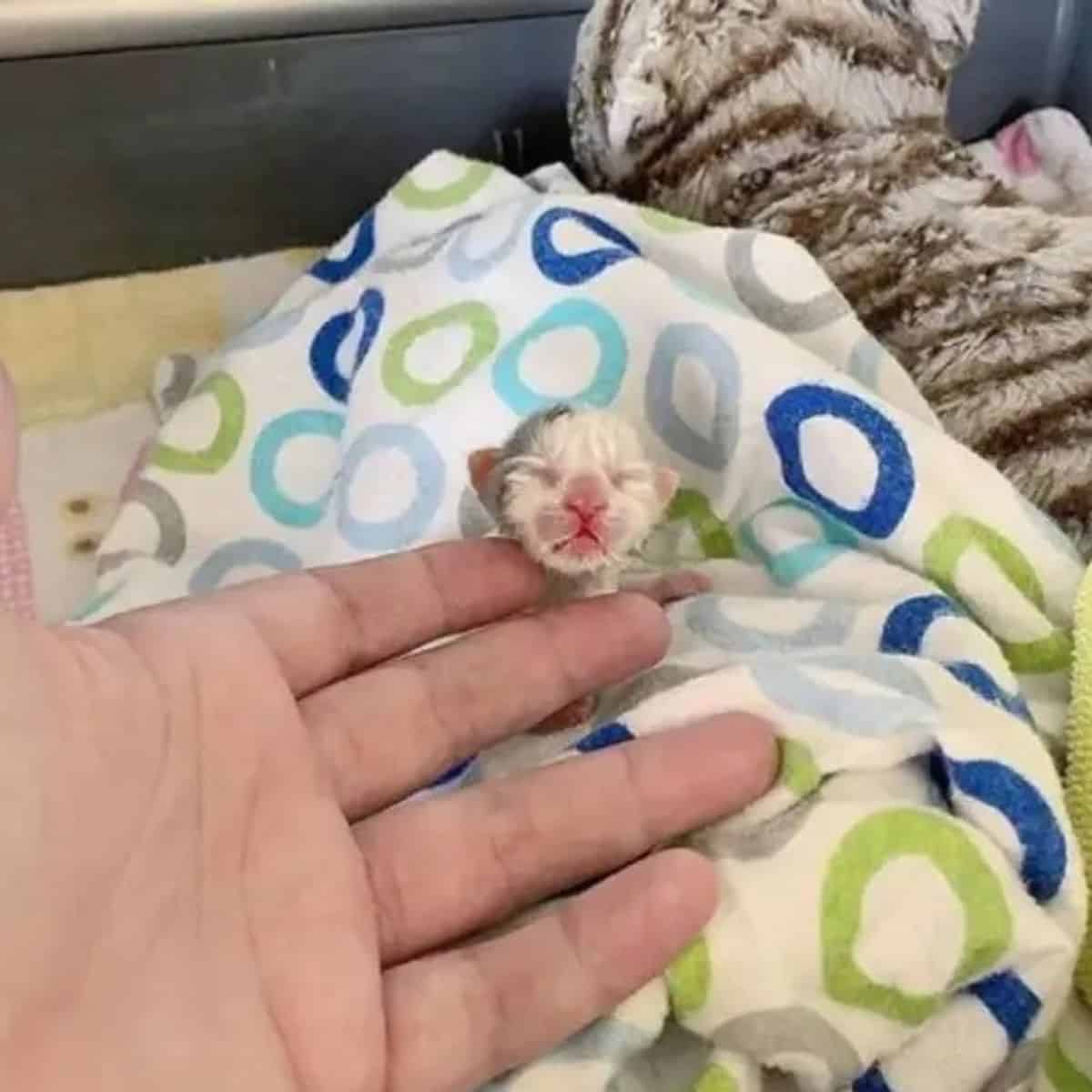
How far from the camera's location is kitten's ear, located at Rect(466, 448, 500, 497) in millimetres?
716

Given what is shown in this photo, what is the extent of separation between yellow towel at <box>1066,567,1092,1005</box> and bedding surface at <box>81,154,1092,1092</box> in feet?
0.06

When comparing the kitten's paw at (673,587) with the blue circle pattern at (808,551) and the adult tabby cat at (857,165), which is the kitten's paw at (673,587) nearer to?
the blue circle pattern at (808,551)

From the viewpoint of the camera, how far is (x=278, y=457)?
913mm

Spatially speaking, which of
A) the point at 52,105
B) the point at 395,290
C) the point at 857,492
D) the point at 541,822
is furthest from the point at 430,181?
the point at 541,822

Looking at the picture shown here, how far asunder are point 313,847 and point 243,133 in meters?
0.50

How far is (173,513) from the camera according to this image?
2.91ft

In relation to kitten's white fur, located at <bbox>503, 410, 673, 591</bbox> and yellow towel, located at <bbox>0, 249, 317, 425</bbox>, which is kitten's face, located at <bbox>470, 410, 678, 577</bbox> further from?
yellow towel, located at <bbox>0, 249, 317, 425</bbox>

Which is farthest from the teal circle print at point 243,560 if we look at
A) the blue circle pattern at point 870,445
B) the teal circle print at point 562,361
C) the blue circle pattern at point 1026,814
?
the blue circle pattern at point 1026,814

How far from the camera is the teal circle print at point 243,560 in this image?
0.87m

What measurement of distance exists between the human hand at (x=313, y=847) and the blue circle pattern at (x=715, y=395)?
114 millimetres

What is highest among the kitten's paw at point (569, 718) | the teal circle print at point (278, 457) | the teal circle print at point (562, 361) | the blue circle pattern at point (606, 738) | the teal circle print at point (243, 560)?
the teal circle print at point (562, 361)

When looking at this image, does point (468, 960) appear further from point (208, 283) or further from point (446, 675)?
point (208, 283)

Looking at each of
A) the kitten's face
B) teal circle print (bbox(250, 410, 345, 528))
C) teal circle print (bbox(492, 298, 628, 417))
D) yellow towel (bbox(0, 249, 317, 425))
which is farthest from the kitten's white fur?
yellow towel (bbox(0, 249, 317, 425))

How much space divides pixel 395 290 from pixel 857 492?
0.27 m
